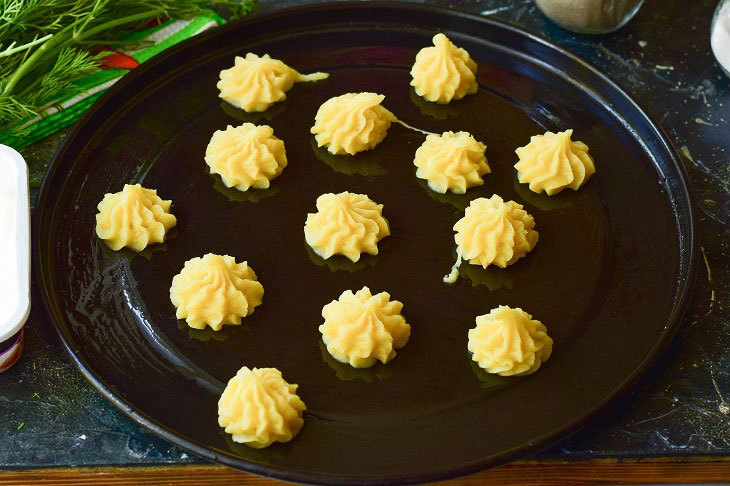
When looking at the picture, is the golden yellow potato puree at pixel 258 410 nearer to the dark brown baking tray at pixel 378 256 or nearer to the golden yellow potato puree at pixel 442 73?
the dark brown baking tray at pixel 378 256

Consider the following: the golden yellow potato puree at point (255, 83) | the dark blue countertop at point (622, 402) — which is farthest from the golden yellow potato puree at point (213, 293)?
the golden yellow potato puree at point (255, 83)

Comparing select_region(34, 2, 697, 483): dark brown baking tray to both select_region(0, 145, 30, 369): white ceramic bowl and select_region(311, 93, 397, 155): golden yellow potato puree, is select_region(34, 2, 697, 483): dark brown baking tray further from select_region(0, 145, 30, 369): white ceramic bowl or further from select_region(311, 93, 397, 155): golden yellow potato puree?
select_region(0, 145, 30, 369): white ceramic bowl

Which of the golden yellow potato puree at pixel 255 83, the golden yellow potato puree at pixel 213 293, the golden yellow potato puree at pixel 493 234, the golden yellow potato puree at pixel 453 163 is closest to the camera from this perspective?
the golden yellow potato puree at pixel 213 293

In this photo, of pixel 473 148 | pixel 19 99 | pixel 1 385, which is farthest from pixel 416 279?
pixel 19 99

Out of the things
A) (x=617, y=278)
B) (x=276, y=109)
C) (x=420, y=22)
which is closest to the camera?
(x=617, y=278)

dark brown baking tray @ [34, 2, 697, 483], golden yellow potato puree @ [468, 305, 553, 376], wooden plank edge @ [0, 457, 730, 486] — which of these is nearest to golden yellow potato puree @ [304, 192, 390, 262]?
dark brown baking tray @ [34, 2, 697, 483]

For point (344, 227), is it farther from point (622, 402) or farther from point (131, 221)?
point (622, 402)

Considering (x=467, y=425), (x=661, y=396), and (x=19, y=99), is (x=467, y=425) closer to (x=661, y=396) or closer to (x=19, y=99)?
(x=661, y=396)
